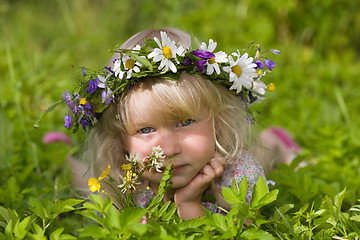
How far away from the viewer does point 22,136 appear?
8.22ft

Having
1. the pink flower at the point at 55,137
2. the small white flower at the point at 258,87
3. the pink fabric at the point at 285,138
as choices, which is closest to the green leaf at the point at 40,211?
the small white flower at the point at 258,87

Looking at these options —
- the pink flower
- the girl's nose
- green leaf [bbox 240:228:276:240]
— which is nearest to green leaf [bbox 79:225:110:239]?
green leaf [bbox 240:228:276:240]

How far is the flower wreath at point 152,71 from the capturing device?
1.53m

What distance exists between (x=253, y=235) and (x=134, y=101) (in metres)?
0.65

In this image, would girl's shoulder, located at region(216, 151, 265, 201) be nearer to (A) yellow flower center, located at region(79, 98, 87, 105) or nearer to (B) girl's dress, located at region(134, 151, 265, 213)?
(B) girl's dress, located at region(134, 151, 265, 213)

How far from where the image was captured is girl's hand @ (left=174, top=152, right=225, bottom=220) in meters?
1.64

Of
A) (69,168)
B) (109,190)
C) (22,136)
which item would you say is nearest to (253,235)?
(109,190)

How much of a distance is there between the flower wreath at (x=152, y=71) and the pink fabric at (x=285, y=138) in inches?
42.4

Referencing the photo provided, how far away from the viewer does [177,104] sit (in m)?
1.56

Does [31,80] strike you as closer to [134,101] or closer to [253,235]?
[134,101]

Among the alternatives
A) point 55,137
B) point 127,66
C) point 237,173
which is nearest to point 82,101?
point 127,66

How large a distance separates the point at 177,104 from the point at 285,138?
4.45ft

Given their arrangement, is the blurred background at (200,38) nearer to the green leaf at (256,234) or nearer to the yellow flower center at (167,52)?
the yellow flower center at (167,52)

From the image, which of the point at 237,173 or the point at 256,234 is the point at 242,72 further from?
the point at 256,234
